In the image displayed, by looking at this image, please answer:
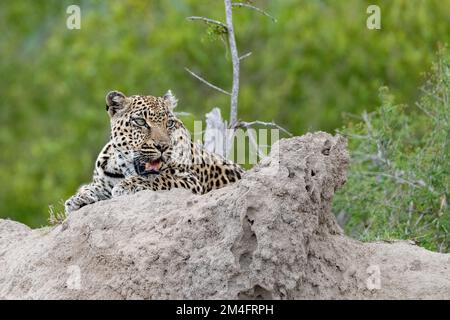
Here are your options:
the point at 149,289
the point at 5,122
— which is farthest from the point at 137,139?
the point at 5,122

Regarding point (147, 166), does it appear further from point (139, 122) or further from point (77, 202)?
point (77, 202)

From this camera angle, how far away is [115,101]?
42.9 feet

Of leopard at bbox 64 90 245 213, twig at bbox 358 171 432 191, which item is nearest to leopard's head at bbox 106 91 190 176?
leopard at bbox 64 90 245 213

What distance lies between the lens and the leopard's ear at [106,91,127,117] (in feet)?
42.8

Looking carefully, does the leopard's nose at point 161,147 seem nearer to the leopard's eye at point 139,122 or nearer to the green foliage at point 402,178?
the leopard's eye at point 139,122

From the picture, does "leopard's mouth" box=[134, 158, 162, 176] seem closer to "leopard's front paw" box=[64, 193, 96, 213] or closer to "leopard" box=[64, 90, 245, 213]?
"leopard" box=[64, 90, 245, 213]

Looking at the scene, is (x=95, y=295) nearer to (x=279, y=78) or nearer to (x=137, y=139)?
(x=137, y=139)

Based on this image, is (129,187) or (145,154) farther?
(145,154)

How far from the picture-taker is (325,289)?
9.82m

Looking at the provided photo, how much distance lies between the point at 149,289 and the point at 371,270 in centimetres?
199

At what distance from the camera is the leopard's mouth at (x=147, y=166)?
12.5 meters

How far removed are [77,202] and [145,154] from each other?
2.97 ft

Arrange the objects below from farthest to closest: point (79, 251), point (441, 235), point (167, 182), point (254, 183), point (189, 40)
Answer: point (189, 40), point (441, 235), point (167, 182), point (79, 251), point (254, 183)

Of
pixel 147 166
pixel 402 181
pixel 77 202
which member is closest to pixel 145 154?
pixel 147 166
